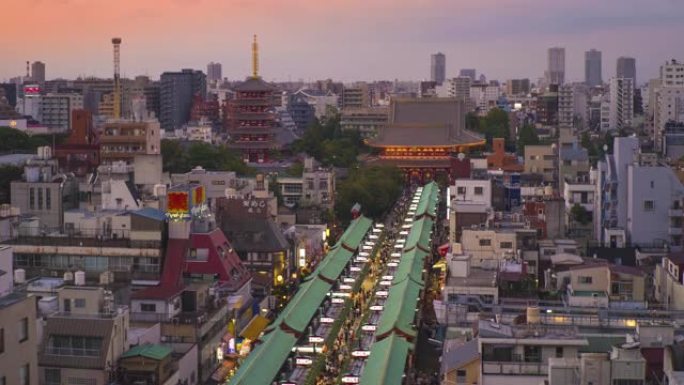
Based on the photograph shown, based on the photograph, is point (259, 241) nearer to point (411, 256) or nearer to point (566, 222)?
point (411, 256)

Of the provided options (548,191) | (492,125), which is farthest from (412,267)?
(492,125)

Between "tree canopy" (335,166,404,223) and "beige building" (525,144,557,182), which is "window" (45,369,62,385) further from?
"beige building" (525,144,557,182)

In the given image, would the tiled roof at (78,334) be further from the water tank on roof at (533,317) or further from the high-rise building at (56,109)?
the high-rise building at (56,109)

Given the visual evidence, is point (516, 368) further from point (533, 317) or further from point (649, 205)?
point (649, 205)

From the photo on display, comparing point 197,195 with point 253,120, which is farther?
point 253,120

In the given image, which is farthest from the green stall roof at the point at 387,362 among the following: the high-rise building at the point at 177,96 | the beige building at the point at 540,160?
the high-rise building at the point at 177,96

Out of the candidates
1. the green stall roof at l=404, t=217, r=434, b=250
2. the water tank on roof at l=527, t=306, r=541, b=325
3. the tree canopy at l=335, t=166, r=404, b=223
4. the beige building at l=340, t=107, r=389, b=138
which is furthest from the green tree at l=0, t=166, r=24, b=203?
the beige building at l=340, t=107, r=389, b=138

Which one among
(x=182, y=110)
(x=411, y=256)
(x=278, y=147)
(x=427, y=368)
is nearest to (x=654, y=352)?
(x=427, y=368)
